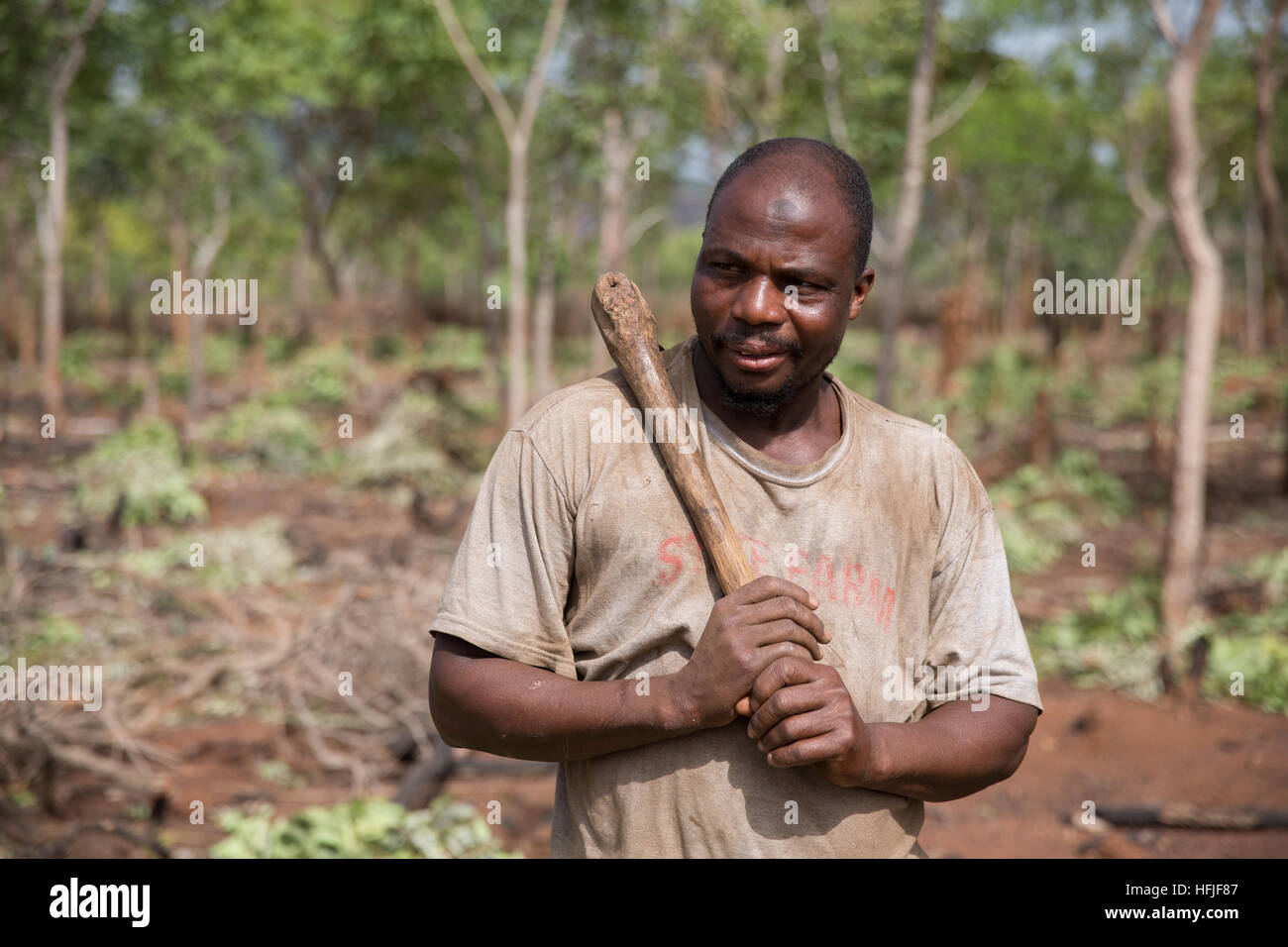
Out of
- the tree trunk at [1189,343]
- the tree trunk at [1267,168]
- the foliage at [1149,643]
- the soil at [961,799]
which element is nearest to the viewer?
the soil at [961,799]

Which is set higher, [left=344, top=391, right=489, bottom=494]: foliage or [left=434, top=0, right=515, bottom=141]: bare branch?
[left=434, top=0, right=515, bottom=141]: bare branch

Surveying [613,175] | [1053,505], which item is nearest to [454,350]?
[613,175]

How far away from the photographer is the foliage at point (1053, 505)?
10656 mm

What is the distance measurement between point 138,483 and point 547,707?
36.1 feet

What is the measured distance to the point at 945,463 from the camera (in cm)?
194

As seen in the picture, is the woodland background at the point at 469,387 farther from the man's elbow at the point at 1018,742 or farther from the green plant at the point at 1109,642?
the man's elbow at the point at 1018,742

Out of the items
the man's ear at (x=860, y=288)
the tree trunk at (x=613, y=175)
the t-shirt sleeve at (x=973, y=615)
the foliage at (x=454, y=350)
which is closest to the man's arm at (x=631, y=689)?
the t-shirt sleeve at (x=973, y=615)

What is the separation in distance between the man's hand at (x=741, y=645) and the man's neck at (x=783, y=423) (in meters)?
0.30

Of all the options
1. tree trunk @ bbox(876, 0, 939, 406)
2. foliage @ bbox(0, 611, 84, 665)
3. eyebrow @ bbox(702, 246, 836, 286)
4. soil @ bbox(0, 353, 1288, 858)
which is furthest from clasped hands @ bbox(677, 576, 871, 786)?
tree trunk @ bbox(876, 0, 939, 406)

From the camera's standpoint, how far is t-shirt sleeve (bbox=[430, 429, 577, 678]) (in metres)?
1.71

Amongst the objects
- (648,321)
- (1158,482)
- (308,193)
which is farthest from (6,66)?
(648,321)

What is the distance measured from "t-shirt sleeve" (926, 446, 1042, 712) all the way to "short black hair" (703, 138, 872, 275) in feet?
1.36

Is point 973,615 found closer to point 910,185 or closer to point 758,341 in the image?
point 758,341

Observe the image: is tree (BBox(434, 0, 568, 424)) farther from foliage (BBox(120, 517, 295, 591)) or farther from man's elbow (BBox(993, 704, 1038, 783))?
man's elbow (BBox(993, 704, 1038, 783))
